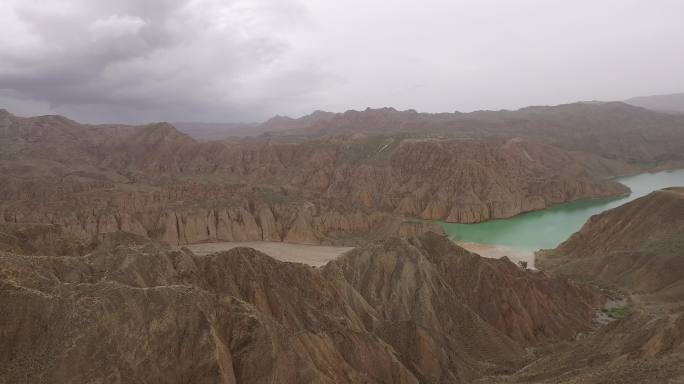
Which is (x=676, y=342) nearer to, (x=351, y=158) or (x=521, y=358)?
(x=521, y=358)

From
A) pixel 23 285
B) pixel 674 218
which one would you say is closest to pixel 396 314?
pixel 23 285

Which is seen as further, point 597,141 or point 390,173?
point 597,141

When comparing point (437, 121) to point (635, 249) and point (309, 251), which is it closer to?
point (309, 251)

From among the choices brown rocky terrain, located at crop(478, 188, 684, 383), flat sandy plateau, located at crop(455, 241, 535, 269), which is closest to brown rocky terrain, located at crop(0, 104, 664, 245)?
flat sandy plateau, located at crop(455, 241, 535, 269)

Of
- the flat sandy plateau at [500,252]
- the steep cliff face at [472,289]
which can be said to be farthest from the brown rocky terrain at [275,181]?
the steep cliff face at [472,289]

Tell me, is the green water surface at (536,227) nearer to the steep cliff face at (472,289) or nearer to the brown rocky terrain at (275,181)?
the brown rocky terrain at (275,181)

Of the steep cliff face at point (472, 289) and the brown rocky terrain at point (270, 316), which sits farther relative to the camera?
the steep cliff face at point (472, 289)

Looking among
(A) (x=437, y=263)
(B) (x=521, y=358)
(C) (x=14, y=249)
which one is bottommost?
(B) (x=521, y=358)
